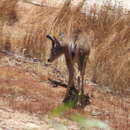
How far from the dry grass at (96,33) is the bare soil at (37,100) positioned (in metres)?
0.51

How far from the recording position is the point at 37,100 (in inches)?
292

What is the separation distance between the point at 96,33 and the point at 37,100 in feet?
12.3

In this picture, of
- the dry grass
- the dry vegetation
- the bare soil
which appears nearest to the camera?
the bare soil

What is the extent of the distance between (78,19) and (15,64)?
6.44 feet

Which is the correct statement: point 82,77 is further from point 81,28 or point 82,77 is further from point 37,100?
point 81,28

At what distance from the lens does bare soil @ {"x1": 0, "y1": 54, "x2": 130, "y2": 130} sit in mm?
5814

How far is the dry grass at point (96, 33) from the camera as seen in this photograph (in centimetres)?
983

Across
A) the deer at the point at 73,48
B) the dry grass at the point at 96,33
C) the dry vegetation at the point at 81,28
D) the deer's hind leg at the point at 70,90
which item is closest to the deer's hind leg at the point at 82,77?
the deer at the point at 73,48

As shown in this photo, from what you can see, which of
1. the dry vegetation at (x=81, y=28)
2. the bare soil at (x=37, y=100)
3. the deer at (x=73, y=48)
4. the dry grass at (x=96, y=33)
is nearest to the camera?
the bare soil at (x=37, y=100)

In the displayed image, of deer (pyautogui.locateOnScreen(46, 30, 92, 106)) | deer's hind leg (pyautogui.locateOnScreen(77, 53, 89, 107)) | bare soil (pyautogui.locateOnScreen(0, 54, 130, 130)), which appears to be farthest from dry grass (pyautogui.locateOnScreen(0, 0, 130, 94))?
deer (pyautogui.locateOnScreen(46, 30, 92, 106))

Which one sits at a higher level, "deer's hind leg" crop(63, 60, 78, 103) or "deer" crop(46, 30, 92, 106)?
"deer" crop(46, 30, 92, 106)

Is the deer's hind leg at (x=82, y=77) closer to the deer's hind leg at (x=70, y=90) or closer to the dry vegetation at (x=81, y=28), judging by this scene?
the deer's hind leg at (x=70, y=90)

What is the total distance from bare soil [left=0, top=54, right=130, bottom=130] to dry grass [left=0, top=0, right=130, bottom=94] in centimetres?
51

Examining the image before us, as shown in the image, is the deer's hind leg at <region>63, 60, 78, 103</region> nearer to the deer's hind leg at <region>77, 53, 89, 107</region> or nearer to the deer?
the deer
